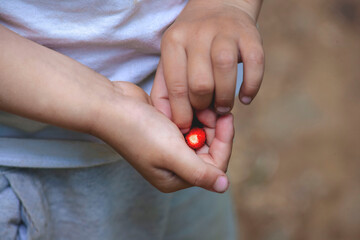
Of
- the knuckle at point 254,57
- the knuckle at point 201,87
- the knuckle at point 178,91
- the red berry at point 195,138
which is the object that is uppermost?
the knuckle at point 254,57

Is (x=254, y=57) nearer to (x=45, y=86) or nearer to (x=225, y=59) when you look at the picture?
(x=225, y=59)

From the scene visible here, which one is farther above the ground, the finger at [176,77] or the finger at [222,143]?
the finger at [176,77]

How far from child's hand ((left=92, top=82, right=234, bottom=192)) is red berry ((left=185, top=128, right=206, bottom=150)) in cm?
3

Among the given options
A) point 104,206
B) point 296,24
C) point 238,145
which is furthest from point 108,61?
point 296,24

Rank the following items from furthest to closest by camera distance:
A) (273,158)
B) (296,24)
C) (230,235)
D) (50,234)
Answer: (296,24) → (273,158) → (230,235) → (50,234)

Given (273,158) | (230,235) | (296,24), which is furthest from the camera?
(296,24)

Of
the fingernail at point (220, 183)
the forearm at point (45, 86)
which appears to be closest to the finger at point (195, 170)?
the fingernail at point (220, 183)

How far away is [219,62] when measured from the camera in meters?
0.46

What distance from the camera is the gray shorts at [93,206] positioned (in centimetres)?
52

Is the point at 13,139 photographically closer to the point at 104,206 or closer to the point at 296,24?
the point at 104,206

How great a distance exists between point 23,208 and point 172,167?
199 millimetres

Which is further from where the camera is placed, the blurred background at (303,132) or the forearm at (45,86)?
the blurred background at (303,132)

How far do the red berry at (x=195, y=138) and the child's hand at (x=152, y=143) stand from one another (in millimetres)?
26

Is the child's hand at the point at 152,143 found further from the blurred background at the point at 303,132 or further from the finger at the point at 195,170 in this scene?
the blurred background at the point at 303,132
